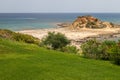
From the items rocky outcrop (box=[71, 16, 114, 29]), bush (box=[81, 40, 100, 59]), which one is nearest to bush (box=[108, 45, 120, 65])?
bush (box=[81, 40, 100, 59])

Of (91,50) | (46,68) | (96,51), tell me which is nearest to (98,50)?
(96,51)

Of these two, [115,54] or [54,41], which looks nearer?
[115,54]

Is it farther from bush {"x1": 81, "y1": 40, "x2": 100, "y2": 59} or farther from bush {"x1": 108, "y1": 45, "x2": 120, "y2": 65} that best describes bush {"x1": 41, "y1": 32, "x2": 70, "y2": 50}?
bush {"x1": 108, "y1": 45, "x2": 120, "y2": 65}

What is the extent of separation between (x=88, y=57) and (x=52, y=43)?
1462 centimetres

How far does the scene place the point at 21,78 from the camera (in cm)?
2400

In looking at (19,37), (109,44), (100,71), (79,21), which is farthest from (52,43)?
(79,21)

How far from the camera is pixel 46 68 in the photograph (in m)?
27.3

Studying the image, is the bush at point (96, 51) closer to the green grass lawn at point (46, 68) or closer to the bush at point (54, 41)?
the green grass lawn at point (46, 68)

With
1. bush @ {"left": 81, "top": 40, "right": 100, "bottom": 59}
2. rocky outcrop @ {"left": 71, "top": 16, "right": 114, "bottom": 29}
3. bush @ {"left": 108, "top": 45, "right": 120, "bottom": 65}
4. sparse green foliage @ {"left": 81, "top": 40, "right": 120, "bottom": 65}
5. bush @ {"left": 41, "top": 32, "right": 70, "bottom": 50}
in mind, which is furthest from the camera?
rocky outcrop @ {"left": 71, "top": 16, "right": 114, "bottom": 29}

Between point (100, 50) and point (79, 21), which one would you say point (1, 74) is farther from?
point (79, 21)

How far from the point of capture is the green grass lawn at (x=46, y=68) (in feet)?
81.6

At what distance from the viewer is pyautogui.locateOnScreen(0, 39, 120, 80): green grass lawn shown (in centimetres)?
2488

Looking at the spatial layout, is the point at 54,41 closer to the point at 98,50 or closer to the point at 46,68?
the point at 98,50

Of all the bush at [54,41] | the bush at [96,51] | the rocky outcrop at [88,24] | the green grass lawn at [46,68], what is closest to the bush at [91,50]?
the bush at [96,51]
